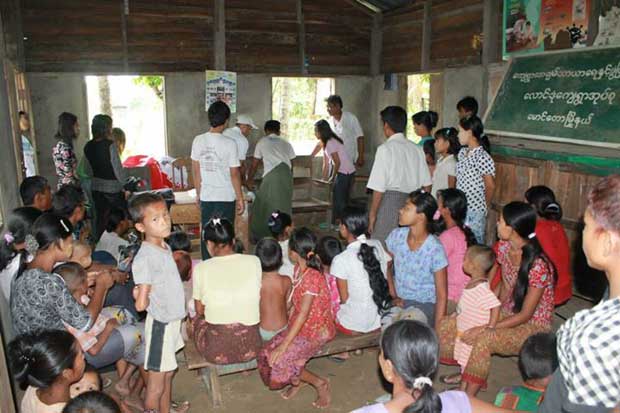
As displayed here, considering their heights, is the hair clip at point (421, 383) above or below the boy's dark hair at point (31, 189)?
below

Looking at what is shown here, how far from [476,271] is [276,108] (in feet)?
39.5

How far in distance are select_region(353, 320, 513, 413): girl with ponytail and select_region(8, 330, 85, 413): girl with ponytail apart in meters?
1.26

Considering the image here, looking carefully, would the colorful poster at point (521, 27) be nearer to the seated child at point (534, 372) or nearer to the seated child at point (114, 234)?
the seated child at point (534, 372)

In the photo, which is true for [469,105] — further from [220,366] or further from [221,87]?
[221,87]

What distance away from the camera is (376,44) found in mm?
8992

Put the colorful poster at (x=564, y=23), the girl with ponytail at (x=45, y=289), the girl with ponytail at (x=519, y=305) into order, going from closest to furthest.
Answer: the girl with ponytail at (x=45, y=289) → the girl with ponytail at (x=519, y=305) → the colorful poster at (x=564, y=23)

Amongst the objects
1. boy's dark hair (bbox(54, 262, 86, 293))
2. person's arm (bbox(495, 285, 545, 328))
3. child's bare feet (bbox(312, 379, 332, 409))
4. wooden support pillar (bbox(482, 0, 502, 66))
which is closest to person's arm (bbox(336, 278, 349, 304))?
child's bare feet (bbox(312, 379, 332, 409))

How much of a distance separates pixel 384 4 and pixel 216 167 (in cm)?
510

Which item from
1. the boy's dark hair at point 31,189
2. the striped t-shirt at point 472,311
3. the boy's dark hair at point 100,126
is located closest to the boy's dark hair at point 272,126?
the boy's dark hair at point 100,126

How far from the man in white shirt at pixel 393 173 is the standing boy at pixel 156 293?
214 centimetres

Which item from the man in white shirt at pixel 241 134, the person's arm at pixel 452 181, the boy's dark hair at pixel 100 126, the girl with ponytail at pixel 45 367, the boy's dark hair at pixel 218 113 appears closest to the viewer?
the girl with ponytail at pixel 45 367

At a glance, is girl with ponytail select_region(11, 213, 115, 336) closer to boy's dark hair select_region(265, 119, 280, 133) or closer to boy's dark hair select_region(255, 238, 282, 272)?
boy's dark hair select_region(255, 238, 282, 272)

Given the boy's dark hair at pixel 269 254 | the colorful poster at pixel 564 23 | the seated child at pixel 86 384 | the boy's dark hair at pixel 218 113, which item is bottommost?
the seated child at pixel 86 384

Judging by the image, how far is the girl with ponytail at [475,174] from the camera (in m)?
4.57
